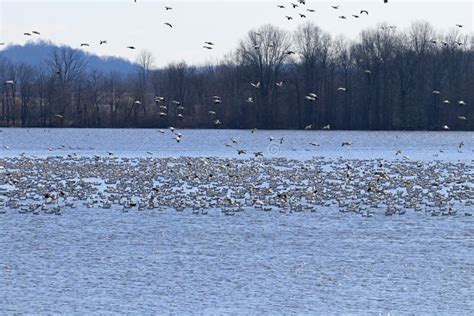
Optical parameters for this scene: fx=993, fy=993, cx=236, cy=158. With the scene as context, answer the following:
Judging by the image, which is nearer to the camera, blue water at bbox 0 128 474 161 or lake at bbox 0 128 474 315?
Result: lake at bbox 0 128 474 315

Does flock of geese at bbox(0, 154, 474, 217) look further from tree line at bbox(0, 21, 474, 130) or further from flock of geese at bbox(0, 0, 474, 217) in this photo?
tree line at bbox(0, 21, 474, 130)

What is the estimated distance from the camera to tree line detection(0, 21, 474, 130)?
90688 millimetres

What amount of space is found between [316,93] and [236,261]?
244 feet

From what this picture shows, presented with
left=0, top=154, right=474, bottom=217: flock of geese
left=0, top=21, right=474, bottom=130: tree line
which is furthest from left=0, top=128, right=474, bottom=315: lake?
left=0, top=21, right=474, bottom=130: tree line

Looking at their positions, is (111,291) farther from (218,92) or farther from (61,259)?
(218,92)

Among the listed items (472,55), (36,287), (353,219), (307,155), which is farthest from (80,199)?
(472,55)

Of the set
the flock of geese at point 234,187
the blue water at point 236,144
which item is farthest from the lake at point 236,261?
the blue water at point 236,144

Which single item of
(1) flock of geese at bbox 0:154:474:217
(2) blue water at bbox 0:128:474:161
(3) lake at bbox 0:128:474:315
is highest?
(2) blue water at bbox 0:128:474:161

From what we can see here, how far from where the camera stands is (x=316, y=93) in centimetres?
9481

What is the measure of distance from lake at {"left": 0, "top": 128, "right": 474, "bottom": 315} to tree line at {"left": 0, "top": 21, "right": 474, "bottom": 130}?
185 feet

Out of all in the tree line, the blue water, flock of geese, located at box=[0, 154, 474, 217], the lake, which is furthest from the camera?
the tree line

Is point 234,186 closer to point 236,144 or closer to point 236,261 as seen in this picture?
point 236,261

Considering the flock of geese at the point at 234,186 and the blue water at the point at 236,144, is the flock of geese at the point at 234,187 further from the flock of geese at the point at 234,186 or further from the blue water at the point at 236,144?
the blue water at the point at 236,144

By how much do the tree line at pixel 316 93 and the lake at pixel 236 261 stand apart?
56.5 meters
